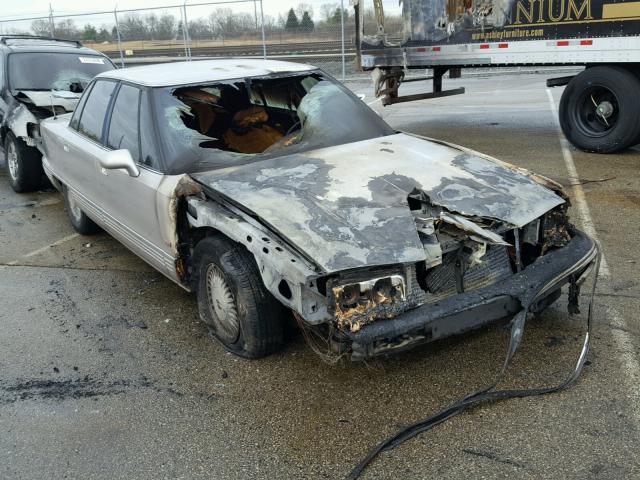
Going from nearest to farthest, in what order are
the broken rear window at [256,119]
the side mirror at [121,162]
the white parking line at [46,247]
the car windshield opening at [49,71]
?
1. the side mirror at [121,162]
2. the broken rear window at [256,119]
3. the white parking line at [46,247]
4. the car windshield opening at [49,71]

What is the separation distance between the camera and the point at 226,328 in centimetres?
380

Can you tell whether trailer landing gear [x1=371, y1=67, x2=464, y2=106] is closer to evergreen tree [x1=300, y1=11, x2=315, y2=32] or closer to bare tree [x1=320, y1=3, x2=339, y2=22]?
bare tree [x1=320, y1=3, x2=339, y2=22]

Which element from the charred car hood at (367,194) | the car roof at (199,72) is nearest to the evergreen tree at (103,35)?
the car roof at (199,72)

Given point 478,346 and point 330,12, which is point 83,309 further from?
point 330,12

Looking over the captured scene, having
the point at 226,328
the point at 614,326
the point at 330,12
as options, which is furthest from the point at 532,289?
A: the point at 330,12

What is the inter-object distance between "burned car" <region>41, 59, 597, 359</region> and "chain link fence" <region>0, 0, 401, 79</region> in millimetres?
15201

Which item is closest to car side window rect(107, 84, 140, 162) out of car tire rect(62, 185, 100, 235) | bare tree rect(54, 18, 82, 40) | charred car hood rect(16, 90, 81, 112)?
car tire rect(62, 185, 100, 235)

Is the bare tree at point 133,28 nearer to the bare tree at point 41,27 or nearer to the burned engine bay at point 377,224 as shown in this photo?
the bare tree at point 41,27

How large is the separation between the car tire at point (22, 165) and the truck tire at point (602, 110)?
23.5ft

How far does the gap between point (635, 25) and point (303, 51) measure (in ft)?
53.1

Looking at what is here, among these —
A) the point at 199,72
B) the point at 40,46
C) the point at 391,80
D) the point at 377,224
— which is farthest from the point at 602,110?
the point at 40,46

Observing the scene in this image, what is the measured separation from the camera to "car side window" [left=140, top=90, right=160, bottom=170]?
4.19 metres

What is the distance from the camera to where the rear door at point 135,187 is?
13.5 feet

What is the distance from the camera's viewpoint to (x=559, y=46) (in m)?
8.40
